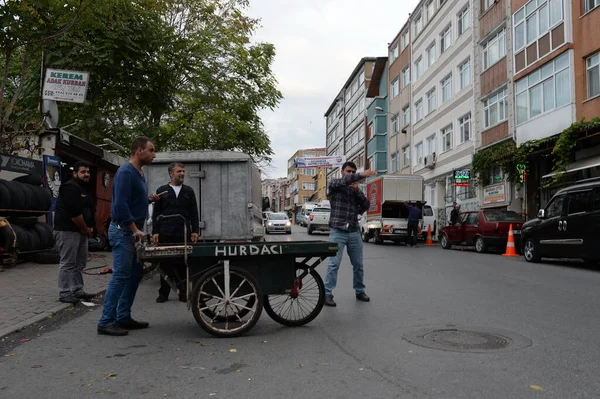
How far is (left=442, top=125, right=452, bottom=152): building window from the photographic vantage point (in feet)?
104

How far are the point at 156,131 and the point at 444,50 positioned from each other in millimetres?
19782

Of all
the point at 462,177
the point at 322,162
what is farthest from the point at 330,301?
the point at 322,162

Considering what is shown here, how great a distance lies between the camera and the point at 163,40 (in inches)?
710

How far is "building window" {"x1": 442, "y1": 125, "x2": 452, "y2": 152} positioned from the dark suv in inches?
694

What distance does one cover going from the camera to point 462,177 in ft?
87.3

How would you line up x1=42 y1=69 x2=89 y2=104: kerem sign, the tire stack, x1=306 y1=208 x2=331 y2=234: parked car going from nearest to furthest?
the tire stack
x1=42 y1=69 x2=89 y2=104: kerem sign
x1=306 y1=208 x2=331 y2=234: parked car

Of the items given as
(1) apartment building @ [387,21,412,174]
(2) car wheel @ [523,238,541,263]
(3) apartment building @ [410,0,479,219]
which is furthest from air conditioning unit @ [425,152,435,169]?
(2) car wheel @ [523,238,541,263]

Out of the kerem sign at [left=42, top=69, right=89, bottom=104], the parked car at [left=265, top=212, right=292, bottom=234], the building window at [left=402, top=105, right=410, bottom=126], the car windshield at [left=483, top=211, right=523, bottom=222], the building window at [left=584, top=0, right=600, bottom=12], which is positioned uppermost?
the building window at [left=402, top=105, right=410, bottom=126]

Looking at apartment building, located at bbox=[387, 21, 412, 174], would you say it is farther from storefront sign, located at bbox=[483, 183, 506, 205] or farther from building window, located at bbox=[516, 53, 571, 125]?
building window, located at bbox=[516, 53, 571, 125]

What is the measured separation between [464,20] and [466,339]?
28.4 metres

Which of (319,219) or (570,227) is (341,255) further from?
(319,219)

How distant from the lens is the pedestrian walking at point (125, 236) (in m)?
5.45

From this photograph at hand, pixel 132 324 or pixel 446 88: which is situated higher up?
pixel 446 88

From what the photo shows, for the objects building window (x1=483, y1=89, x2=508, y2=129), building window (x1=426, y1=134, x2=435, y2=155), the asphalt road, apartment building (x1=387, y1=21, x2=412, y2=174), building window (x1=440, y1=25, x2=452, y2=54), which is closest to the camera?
the asphalt road
